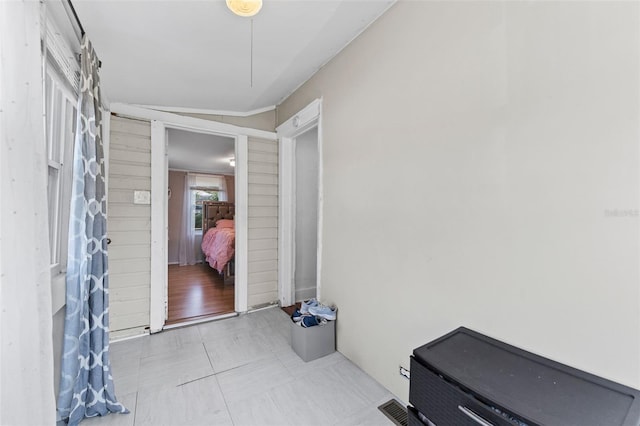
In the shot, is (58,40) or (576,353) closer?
(576,353)

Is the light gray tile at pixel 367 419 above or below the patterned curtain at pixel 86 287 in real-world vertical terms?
below

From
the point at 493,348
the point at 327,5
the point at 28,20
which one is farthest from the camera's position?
the point at 327,5

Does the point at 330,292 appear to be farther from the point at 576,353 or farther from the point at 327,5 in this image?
the point at 327,5

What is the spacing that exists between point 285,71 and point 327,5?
2.78 ft

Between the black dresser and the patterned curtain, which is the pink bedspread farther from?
the black dresser

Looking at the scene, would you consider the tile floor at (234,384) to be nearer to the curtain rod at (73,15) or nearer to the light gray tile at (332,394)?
the light gray tile at (332,394)

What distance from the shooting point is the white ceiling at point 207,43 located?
1.54 meters

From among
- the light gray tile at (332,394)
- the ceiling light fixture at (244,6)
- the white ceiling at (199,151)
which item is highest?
the ceiling light fixture at (244,6)

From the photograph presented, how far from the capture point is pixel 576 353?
36.4 inches

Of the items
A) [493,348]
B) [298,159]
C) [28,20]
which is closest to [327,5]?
[28,20]

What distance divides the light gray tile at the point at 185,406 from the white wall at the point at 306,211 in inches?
66.5

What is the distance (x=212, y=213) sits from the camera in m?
6.00

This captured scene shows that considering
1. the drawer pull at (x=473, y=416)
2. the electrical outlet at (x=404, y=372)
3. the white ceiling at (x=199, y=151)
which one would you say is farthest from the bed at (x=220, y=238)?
the drawer pull at (x=473, y=416)

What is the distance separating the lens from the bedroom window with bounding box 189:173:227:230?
6.21 m
